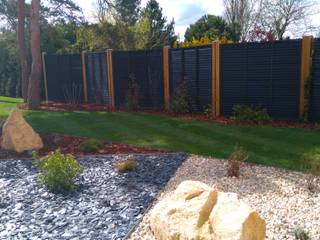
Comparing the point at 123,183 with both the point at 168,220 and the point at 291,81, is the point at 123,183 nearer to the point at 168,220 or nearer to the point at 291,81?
Answer: the point at 168,220

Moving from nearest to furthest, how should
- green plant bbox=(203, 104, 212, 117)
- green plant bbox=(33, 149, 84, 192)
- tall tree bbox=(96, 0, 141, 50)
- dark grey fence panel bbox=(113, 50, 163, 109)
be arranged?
1. green plant bbox=(33, 149, 84, 192)
2. green plant bbox=(203, 104, 212, 117)
3. dark grey fence panel bbox=(113, 50, 163, 109)
4. tall tree bbox=(96, 0, 141, 50)

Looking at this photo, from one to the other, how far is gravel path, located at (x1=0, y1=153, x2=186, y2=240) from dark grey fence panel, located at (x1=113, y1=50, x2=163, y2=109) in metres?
5.20

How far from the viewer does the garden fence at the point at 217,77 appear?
7.93 m

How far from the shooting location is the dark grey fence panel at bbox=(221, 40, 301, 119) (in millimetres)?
8031

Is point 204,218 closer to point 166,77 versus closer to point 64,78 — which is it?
point 166,77

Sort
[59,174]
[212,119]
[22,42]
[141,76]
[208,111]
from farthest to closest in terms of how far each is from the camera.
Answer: [22,42], [141,76], [208,111], [212,119], [59,174]

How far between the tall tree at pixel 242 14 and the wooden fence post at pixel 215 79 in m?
12.3

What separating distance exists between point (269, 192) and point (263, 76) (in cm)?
475

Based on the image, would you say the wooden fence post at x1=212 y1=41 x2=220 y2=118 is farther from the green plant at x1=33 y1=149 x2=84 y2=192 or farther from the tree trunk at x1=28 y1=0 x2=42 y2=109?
the tree trunk at x1=28 y1=0 x2=42 y2=109

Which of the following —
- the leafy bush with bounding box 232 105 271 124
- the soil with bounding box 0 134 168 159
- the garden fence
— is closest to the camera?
the soil with bounding box 0 134 168 159

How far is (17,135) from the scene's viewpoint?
20.3 ft

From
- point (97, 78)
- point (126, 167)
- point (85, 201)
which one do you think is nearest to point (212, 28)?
point (97, 78)

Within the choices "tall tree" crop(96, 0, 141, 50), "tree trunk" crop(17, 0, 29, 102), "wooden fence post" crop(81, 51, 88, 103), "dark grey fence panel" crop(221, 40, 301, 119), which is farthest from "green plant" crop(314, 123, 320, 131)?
"tall tree" crop(96, 0, 141, 50)

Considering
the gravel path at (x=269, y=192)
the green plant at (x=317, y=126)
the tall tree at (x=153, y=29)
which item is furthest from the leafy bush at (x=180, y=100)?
the tall tree at (x=153, y=29)
